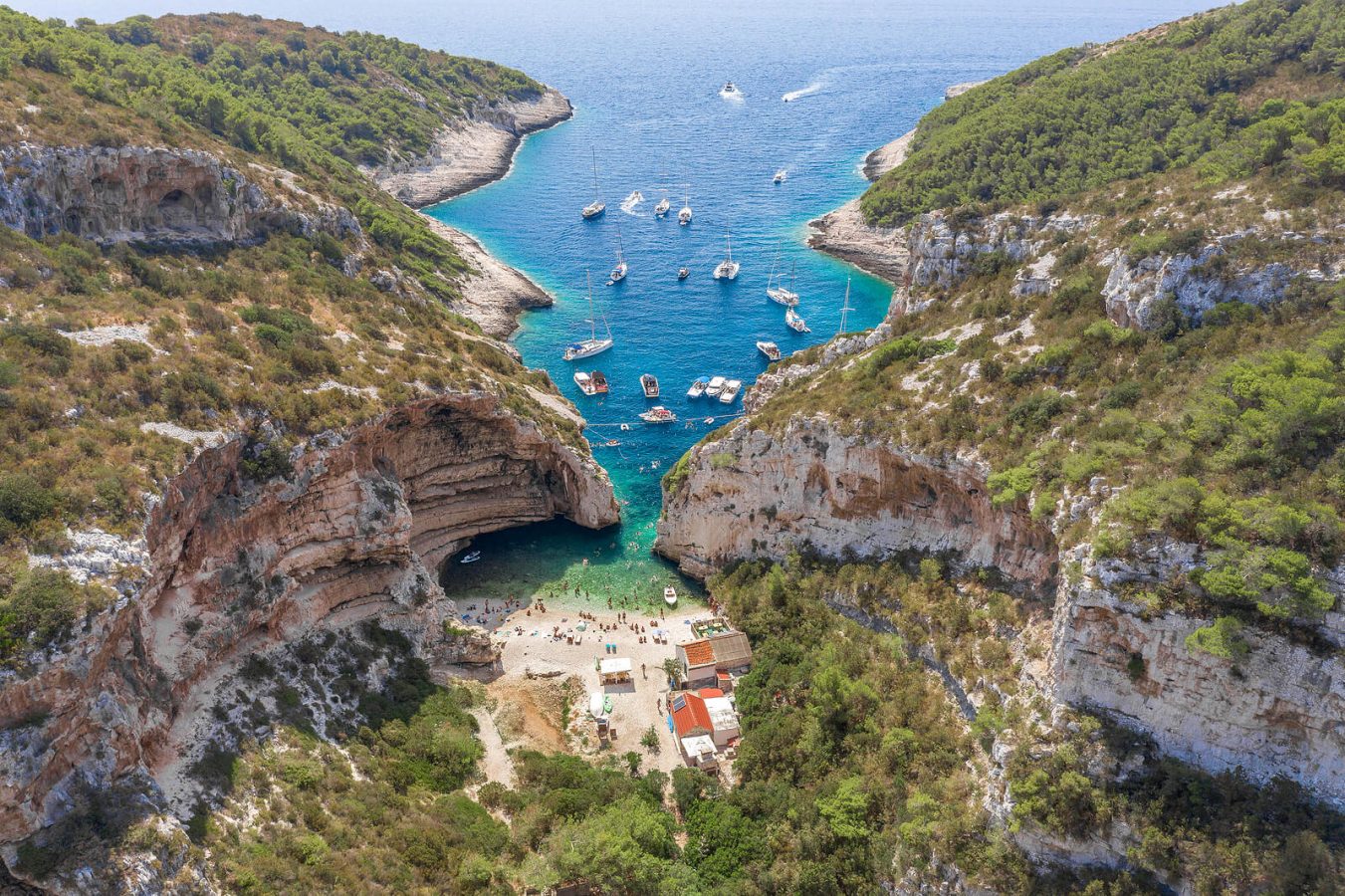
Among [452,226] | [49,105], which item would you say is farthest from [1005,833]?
[452,226]

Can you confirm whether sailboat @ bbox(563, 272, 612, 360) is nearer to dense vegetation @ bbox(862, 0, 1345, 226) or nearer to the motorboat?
the motorboat

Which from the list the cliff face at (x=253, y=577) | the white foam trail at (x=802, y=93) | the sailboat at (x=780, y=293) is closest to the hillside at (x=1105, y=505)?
the cliff face at (x=253, y=577)

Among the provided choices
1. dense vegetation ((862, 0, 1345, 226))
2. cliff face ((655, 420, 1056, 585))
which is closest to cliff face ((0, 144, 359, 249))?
cliff face ((655, 420, 1056, 585))

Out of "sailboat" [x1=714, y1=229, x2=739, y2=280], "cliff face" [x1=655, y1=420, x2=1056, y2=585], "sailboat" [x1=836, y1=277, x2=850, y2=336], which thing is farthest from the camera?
"sailboat" [x1=714, y1=229, x2=739, y2=280]

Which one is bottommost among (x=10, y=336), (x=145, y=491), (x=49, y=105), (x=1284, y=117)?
(x=145, y=491)

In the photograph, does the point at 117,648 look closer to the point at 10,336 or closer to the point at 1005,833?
the point at 10,336

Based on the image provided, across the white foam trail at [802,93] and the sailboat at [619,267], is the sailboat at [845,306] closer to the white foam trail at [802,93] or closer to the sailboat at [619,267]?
the sailboat at [619,267]
